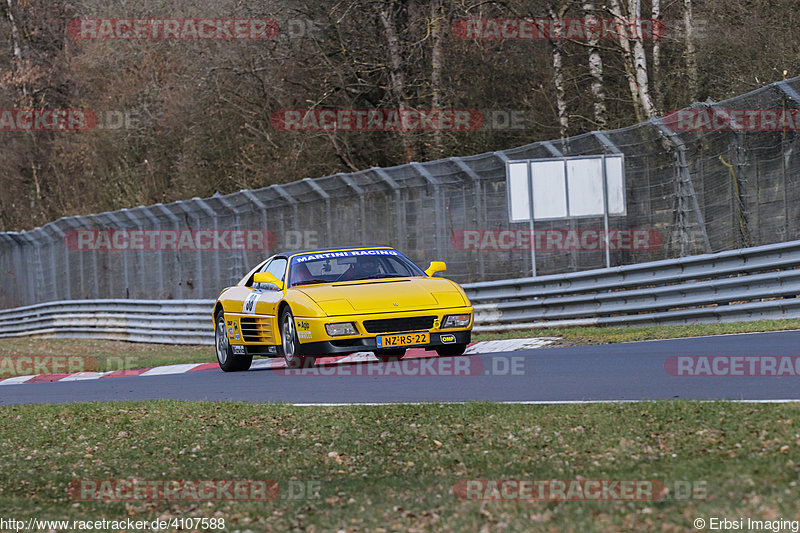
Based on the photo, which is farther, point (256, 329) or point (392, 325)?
point (256, 329)

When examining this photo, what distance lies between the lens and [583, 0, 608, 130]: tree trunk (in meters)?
24.7

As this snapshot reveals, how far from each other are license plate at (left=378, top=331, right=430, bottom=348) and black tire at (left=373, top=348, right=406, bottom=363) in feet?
5.30

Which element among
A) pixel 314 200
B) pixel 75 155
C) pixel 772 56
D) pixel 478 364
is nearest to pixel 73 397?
pixel 478 364

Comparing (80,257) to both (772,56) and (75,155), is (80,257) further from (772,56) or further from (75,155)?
(772,56)

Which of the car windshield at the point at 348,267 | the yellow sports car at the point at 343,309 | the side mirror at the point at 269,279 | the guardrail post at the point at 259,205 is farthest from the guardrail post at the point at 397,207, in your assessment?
the side mirror at the point at 269,279

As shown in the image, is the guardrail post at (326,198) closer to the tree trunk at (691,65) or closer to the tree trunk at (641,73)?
the tree trunk at (641,73)

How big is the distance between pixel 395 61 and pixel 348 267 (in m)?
14.8

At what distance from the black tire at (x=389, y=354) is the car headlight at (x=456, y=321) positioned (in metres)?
1.56

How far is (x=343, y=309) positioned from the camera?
43.2ft

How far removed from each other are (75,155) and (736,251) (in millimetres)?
35837

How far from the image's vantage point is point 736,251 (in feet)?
50.5

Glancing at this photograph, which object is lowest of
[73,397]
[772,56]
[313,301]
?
[73,397]

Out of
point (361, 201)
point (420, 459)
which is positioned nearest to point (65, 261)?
point (361, 201)

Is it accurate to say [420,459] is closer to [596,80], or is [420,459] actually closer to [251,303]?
[251,303]
